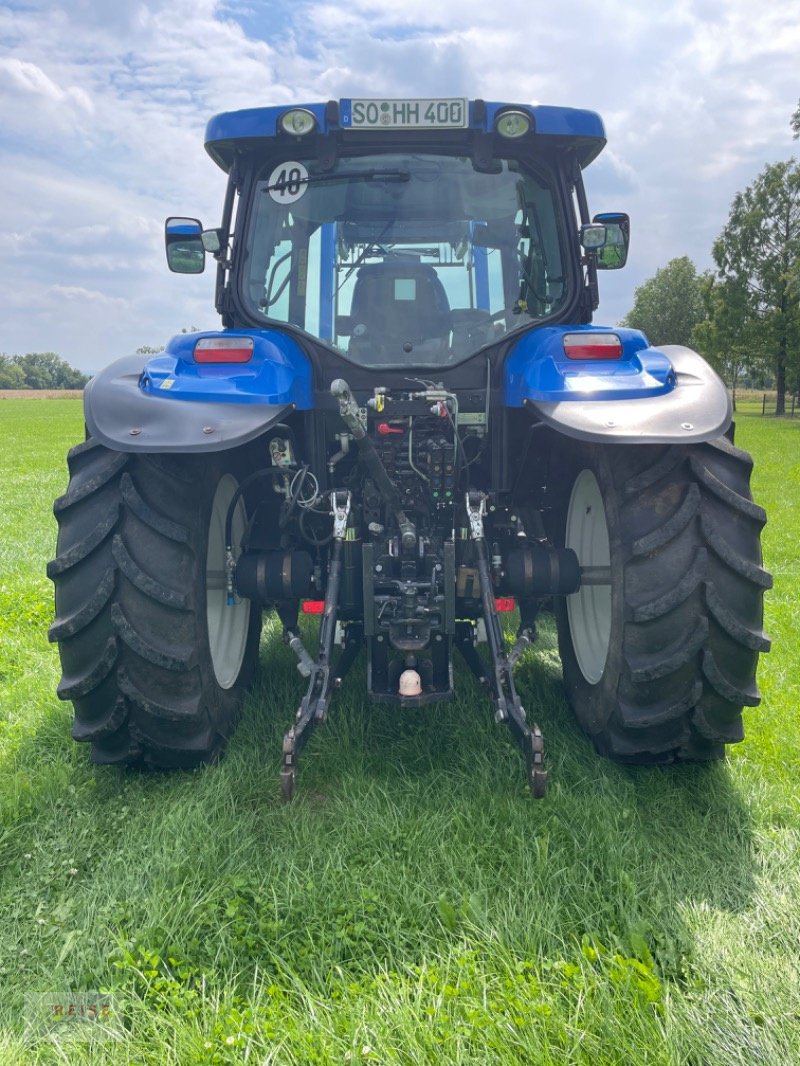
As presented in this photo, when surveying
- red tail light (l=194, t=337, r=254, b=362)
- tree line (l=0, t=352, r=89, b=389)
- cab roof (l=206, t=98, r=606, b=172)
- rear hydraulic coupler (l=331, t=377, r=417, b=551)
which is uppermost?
cab roof (l=206, t=98, r=606, b=172)

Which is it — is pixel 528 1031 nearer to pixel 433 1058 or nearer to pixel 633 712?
pixel 433 1058

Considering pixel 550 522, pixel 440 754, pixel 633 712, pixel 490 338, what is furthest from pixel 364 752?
pixel 490 338

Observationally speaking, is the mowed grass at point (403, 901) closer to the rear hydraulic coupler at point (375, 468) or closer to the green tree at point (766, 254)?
the rear hydraulic coupler at point (375, 468)

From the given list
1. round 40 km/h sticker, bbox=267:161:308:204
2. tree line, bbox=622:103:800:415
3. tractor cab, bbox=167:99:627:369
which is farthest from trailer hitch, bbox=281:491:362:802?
tree line, bbox=622:103:800:415

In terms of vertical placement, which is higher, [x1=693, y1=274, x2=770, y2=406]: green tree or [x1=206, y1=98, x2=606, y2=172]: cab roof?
[x1=206, y1=98, x2=606, y2=172]: cab roof

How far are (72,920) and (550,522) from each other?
2.43 metres

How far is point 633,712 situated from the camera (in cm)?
270

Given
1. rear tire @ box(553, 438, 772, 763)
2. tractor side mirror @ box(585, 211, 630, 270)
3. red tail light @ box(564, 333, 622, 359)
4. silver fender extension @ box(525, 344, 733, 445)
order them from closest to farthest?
silver fender extension @ box(525, 344, 733, 445) < rear tire @ box(553, 438, 772, 763) < red tail light @ box(564, 333, 622, 359) < tractor side mirror @ box(585, 211, 630, 270)

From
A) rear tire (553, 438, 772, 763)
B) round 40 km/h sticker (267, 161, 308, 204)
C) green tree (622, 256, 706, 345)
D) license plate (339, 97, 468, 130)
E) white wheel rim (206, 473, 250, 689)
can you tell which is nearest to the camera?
rear tire (553, 438, 772, 763)

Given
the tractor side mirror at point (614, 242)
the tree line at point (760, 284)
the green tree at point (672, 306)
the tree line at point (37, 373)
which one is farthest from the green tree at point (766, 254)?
the tree line at point (37, 373)

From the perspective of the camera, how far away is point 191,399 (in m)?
2.69

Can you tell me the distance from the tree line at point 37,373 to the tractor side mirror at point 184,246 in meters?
92.2

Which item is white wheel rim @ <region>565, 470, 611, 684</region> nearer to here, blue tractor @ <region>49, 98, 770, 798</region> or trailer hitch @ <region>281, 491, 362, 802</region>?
blue tractor @ <region>49, 98, 770, 798</region>

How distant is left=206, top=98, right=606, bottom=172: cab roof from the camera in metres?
3.18
